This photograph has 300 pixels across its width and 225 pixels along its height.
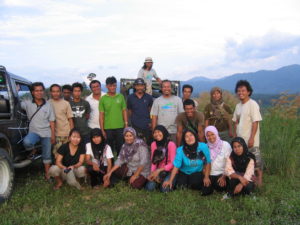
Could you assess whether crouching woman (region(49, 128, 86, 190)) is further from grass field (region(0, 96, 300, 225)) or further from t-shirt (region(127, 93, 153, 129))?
t-shirt (region(127, 93, 153, 129))

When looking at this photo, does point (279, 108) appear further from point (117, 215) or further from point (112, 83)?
point (117, 215)

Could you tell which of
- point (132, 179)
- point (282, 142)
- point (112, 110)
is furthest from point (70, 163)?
point (282, 142)

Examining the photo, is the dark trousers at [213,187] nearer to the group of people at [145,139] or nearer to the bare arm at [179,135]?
the group of people at [145,139]

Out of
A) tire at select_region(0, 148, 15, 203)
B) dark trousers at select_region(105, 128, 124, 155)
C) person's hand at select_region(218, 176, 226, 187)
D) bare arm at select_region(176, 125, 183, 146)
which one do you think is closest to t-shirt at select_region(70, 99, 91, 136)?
dark trousers at select_region(105, 128, 124, 155)

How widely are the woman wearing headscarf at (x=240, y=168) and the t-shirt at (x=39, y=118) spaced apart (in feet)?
9.59

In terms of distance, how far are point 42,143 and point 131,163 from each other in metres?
1.49

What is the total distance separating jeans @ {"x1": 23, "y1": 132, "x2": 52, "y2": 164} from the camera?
5156mm

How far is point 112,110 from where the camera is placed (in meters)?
5.85

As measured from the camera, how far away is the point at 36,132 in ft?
17.6

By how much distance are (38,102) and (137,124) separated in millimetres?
1716

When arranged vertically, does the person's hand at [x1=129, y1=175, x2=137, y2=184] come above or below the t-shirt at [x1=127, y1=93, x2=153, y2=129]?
below

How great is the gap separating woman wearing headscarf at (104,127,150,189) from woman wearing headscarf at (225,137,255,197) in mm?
1307

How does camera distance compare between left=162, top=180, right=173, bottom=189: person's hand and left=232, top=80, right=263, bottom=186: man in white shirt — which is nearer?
left=162, top=180, right=173, bottom=189: person's hand

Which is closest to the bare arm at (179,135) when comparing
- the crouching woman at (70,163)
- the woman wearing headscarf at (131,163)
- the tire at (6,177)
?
the woman wearing headscarf at (131,163)
